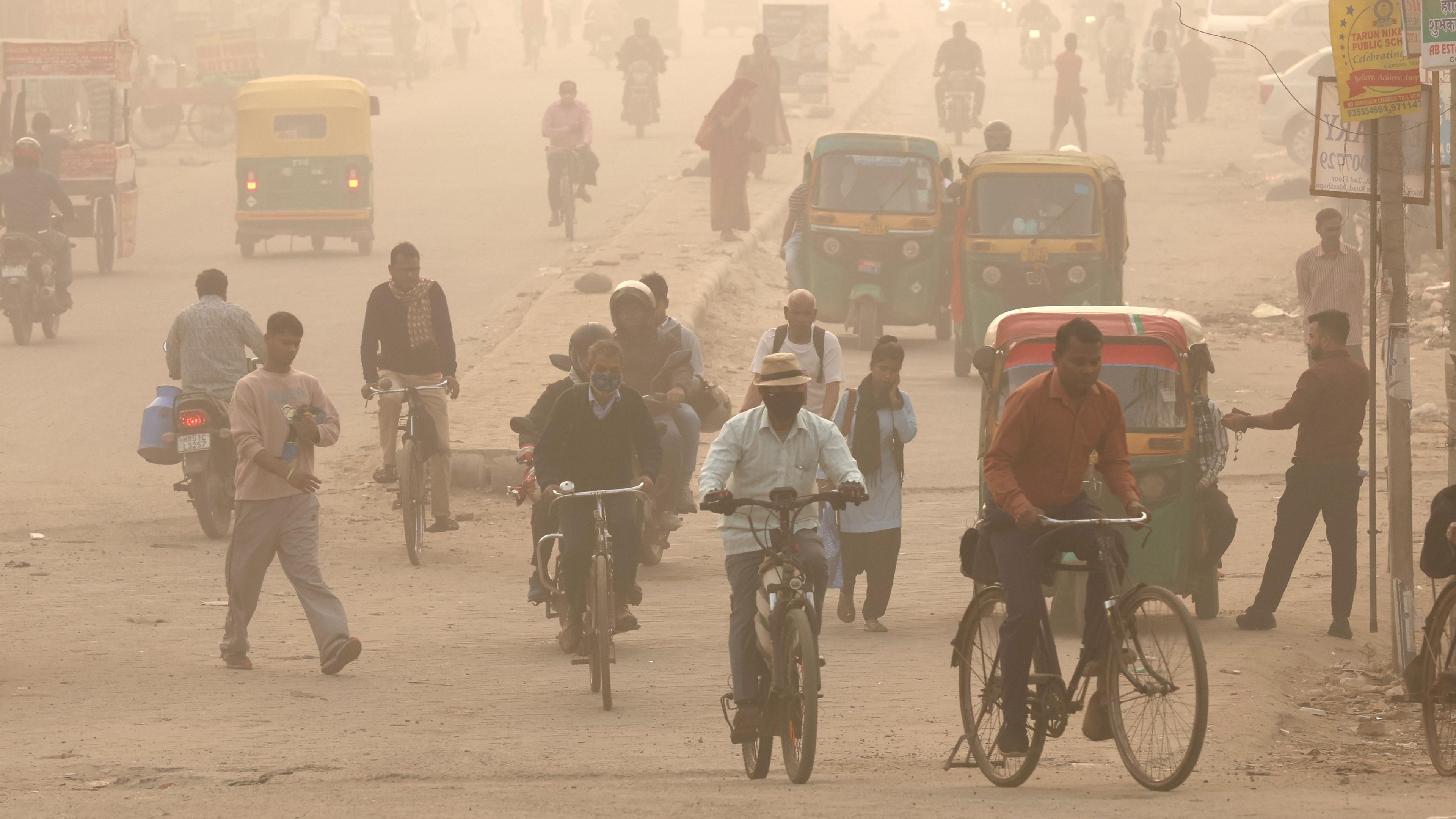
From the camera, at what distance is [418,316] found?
11.7 m

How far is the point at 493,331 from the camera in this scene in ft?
64.1

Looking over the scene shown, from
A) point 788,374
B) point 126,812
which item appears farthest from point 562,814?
point 788,374

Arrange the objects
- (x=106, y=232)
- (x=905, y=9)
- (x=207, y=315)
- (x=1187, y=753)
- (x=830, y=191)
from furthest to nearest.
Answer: (x=905, y=9)
(x=106, y=232)
(x=830, y=191)
(x=207, y=315)
(x=1187, y=753)

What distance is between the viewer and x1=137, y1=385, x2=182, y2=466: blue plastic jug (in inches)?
466

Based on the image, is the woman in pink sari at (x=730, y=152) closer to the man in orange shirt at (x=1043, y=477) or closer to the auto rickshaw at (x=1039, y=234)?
the auto rickshaw at (x=1039, y=234)

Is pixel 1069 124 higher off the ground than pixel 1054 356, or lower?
higher

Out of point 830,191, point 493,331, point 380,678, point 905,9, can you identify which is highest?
point 905,9

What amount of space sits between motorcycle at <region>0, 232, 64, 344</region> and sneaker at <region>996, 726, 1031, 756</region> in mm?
14090

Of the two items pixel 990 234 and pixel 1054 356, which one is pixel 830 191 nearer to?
pixel 990 234

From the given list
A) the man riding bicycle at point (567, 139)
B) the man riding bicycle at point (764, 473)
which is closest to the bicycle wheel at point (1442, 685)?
the man riding bicycle at point (764, 473)

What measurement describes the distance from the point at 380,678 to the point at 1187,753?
4.18 m

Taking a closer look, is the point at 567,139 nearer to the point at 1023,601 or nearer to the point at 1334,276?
the point at 1334,276

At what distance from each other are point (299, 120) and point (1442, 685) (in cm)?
2028

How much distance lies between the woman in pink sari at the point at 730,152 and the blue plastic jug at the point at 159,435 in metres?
11.9
